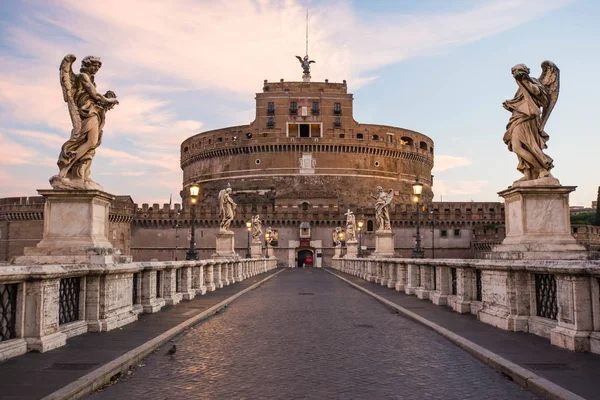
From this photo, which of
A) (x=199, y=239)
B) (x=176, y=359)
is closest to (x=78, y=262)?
(x=176, y=359)

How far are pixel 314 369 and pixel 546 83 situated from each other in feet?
20.0

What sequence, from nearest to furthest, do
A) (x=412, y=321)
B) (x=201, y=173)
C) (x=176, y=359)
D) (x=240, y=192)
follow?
1. (x=176, y=359)
2. (x=412, y=321)
3. (x=240, y=192)
4. (x=201, y=173)

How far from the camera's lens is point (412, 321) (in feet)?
34.6

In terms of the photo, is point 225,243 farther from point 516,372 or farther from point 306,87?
point 306,87

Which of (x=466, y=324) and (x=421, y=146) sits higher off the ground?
(x=421, y=146)

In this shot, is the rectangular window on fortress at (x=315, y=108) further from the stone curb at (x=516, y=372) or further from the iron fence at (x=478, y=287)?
the stone curb at (x=516, y=372)

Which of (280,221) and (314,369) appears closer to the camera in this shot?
(314,369)

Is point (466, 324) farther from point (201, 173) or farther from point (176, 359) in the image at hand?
point (201, 173)

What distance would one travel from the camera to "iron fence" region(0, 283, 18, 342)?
20.8ft

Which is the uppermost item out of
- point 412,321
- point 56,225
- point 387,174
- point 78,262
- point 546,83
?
point 387,174

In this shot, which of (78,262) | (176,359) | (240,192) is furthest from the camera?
(240,192)

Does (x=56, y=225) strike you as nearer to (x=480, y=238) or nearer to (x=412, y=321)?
(x=412, y=321)

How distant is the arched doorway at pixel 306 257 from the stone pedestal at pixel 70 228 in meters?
64.4

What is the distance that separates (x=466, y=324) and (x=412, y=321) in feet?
4.78
